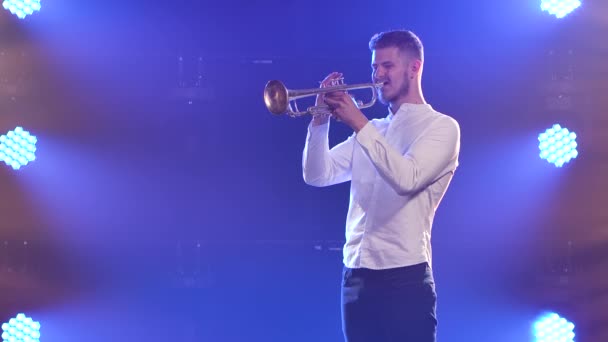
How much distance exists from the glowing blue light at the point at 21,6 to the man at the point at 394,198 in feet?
6.54

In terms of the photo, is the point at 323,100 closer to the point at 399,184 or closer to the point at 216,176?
the point at 399,184

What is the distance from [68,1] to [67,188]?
3.48ft

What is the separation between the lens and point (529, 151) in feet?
12.4

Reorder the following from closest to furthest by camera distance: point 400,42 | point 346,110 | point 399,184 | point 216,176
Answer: point 399,184, point 346,110, point 400,42, point 216,176

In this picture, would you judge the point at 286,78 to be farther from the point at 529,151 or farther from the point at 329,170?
the point at 529,151

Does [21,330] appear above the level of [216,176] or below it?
below

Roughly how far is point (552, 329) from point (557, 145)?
1.05m

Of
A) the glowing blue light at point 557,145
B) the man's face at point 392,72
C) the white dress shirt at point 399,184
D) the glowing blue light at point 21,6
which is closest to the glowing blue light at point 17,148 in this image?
the glowing blue light at point 21,6

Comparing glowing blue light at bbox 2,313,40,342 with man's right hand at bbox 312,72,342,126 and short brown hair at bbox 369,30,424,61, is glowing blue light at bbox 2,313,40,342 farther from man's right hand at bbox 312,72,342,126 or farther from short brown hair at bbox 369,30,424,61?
short brown hair at bbox 369,30,424,61

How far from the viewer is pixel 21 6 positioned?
12.3 feet

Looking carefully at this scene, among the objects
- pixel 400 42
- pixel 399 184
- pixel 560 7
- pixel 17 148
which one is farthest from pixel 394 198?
pixel 17 148

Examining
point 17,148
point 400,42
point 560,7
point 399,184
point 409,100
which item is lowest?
point 399,184

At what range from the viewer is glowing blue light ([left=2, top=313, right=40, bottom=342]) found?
12.2 feet

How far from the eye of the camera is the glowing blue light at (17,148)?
3.73m
